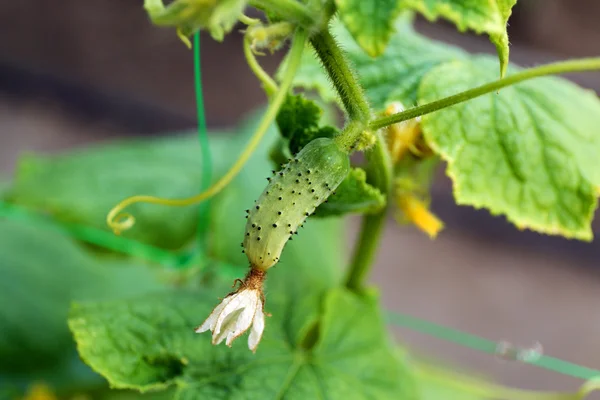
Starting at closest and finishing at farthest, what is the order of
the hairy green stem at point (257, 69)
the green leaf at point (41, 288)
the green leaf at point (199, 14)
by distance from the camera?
the green leaf at point (199, 14), the hairy green stem at point (257, 69), the green leaf at point (41, 288)

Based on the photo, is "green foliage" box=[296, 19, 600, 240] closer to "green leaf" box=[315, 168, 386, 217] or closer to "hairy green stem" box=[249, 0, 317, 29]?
"green leaf" box=[315, 168, 386, 217]

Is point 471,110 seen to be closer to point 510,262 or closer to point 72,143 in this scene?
point 510,262

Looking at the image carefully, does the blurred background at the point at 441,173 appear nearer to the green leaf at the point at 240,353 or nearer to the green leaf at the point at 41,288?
the green leaf at the point at 41,288

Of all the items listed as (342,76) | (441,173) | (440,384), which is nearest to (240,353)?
(342,76)

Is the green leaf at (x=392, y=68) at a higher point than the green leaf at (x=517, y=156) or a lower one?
higher

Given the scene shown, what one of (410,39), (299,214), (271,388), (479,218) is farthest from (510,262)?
(299,214)

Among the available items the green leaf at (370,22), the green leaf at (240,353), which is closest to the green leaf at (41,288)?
the green leaf at (240,353)
